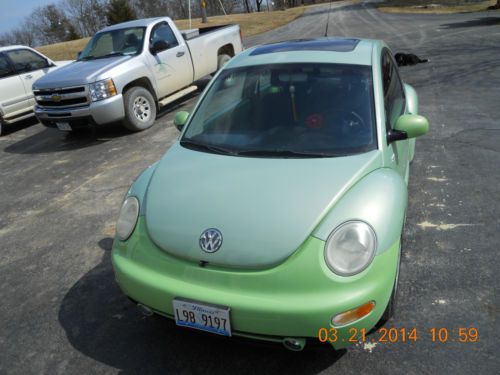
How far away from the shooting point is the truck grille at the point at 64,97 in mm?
7176

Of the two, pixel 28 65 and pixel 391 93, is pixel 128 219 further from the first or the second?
pixel 28 65

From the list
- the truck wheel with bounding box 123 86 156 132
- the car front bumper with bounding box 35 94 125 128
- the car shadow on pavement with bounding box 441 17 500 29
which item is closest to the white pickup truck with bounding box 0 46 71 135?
the car front bumper with bounding box 35 94 125 128

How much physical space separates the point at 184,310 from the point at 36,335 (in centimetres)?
142

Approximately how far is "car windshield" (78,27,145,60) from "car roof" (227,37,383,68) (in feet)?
15.7

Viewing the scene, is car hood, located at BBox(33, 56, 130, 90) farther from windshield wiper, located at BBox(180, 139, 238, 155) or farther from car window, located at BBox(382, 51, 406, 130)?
car window, located at BBox(382, 51, 406, 130)

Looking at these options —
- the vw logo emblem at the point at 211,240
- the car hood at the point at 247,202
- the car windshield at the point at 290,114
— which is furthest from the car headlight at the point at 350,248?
the car windshield at the point at 290,114

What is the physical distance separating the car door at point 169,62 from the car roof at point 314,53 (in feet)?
14.9

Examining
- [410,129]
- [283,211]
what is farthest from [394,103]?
[283,211]

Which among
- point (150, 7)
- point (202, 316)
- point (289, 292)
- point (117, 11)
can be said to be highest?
point (289, 292)

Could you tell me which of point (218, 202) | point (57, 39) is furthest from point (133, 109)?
point (57, 39)

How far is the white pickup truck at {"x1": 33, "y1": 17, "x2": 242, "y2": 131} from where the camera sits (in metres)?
7.22

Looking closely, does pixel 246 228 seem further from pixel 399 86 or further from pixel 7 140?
pixel 7 140

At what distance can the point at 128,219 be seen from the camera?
2.80m

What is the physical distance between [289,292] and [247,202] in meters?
0.60
